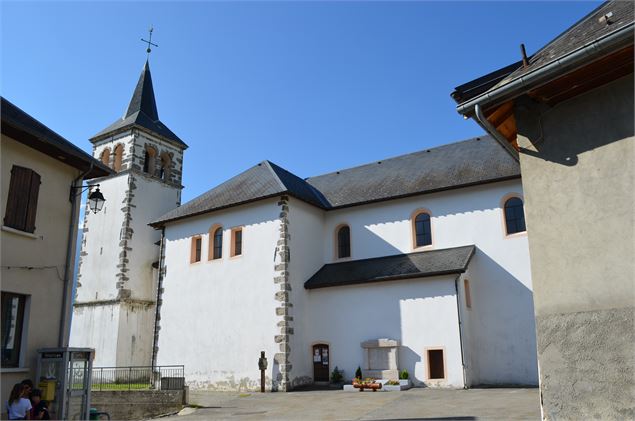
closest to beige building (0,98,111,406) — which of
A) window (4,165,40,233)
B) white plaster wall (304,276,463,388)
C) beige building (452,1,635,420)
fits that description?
window (4,165,40,233)

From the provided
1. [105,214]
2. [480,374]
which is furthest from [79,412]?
[105,214]

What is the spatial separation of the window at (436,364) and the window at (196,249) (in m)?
10.6

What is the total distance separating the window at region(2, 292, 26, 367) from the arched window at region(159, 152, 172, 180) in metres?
20.4

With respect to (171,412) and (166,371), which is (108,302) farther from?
(171,412)

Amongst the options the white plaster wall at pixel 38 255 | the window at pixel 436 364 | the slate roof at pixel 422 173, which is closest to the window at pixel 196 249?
the slate roof at pixel 422 173

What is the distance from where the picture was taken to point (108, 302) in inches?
1029

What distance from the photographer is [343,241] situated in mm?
23453

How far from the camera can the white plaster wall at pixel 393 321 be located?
1808 cm

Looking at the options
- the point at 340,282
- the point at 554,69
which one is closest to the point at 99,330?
the point at 340,282

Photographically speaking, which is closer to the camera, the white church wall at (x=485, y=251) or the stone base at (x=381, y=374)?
the white church wall at (x=485, y=251)

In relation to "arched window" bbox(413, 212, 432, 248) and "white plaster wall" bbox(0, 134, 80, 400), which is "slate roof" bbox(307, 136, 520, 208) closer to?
"arched window" bbox(413, 212, 432, 248)

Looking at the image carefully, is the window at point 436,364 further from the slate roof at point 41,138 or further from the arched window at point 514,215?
the slate roof at point 41,138

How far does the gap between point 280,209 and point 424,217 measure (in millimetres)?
5703

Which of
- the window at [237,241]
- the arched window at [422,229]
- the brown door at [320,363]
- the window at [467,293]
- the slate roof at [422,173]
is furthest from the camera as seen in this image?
the window at [237,241]
